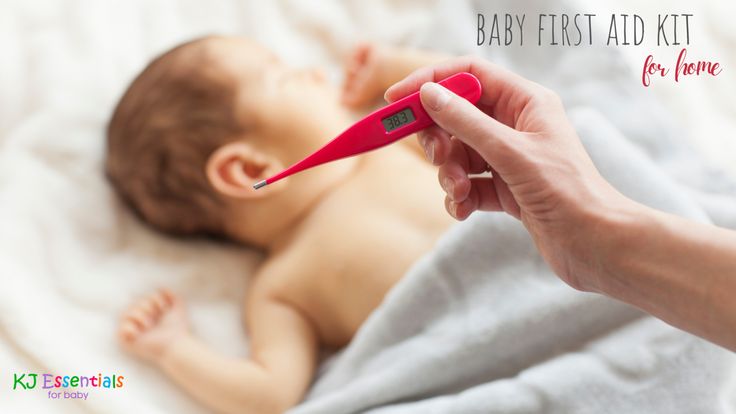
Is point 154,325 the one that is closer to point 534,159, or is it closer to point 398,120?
point 398,120

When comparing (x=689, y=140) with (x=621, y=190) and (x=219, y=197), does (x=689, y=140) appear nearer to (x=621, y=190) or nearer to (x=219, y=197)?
(x=621, y=190)

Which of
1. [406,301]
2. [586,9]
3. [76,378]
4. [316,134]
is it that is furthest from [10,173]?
[586,9]

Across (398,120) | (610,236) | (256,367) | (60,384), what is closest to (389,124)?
(398,120)

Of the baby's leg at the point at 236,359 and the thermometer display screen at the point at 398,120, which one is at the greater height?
the thermometer display screen at the point at 398,120

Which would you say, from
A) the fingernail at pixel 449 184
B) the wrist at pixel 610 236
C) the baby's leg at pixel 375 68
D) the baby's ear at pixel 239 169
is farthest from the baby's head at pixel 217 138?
the wrist at pixel 610 236

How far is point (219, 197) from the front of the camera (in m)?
1.21

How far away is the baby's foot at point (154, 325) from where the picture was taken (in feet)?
3.65

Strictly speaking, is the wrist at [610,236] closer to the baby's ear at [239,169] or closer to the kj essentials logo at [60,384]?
the baby's ear at [239,169]

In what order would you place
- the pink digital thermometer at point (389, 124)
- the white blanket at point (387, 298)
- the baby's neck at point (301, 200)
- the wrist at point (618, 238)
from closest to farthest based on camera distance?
1. the wrist at point (618, 238)
2. the pink digital thermometer at point (389, 124)
3. the white blanket at point (387, 298)
4. the baby's neck at point (301, 200)

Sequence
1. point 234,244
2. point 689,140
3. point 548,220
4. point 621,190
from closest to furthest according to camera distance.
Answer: point 548,220 → point 621,190 → point 689,140 → point 234,244

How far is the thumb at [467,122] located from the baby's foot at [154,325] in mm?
585

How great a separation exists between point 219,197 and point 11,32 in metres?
0.50

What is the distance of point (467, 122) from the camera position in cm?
74

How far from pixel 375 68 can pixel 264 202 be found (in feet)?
1.03
